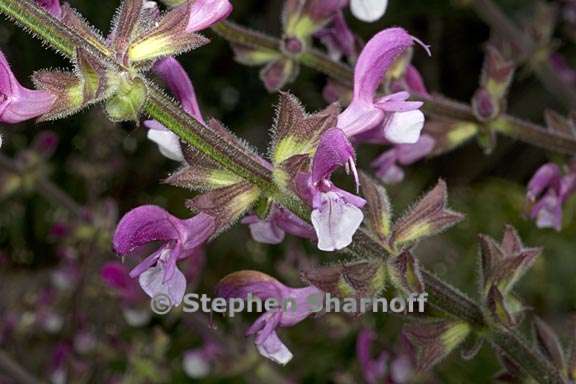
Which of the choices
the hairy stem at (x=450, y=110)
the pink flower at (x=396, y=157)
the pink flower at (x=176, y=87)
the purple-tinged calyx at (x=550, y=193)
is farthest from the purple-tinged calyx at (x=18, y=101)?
the purple-tinged calyx at (x=550, y=193)

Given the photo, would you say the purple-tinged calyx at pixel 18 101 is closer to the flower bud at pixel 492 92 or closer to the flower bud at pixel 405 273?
the flower bud at pixel 405 273

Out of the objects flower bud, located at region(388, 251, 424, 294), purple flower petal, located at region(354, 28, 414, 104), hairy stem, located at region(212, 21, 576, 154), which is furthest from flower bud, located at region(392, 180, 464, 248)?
hairy stem, located at region(212, 21, 576, 154)

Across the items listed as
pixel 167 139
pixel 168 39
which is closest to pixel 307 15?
pixel 167 139

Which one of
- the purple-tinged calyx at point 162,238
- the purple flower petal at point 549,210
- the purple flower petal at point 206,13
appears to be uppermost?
the purple flower petal at point 549,210

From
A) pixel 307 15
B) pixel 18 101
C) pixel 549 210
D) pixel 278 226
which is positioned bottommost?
pixel 18 101

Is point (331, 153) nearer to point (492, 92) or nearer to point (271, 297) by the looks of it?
point (271, 297)

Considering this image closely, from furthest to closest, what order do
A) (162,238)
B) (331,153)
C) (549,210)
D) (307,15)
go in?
(549,210), (307,15), (162,238), (331,153)

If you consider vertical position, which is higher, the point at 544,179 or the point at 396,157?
the point at 544,179
